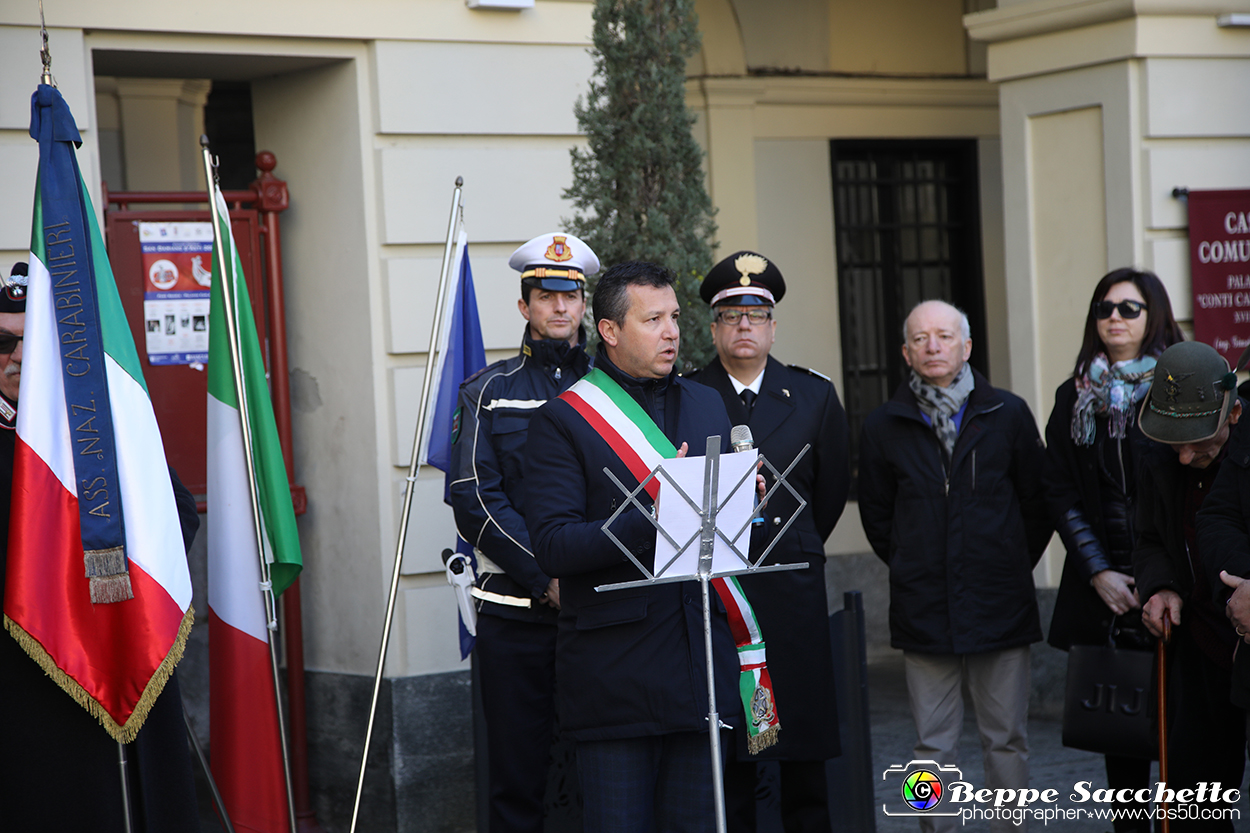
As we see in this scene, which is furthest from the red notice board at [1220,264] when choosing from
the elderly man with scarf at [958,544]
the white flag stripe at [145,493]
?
the white flag stripe at [145,493]

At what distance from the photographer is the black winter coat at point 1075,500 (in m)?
4.55

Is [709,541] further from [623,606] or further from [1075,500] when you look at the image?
[1075,500]

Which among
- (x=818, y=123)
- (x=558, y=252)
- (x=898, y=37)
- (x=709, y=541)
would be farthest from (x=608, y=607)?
(x=898, y=37)

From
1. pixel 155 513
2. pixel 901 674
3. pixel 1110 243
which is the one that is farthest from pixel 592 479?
pixel 901 674

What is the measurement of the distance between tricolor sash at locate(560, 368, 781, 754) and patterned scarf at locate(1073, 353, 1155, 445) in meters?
1.69

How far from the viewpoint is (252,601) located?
14.1 feet

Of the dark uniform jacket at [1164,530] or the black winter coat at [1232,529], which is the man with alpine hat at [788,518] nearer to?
the dark uniform jacket at [1164,530]

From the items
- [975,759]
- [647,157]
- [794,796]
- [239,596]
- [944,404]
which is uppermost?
[647,157]

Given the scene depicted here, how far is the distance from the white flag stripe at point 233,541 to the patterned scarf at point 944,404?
2266 millimetres

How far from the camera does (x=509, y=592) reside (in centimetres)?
429

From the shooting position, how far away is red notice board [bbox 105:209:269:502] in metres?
5.30

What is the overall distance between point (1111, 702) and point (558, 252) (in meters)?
2.28

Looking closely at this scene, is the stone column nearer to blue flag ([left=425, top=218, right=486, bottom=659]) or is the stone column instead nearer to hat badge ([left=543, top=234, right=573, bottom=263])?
blue flag ([left=425, top=218, right=486, bottom=659])

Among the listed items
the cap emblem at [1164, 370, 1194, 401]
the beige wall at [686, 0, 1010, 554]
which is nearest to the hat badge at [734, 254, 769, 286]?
the cap emblem at [1164, 370, 1194, 401]
